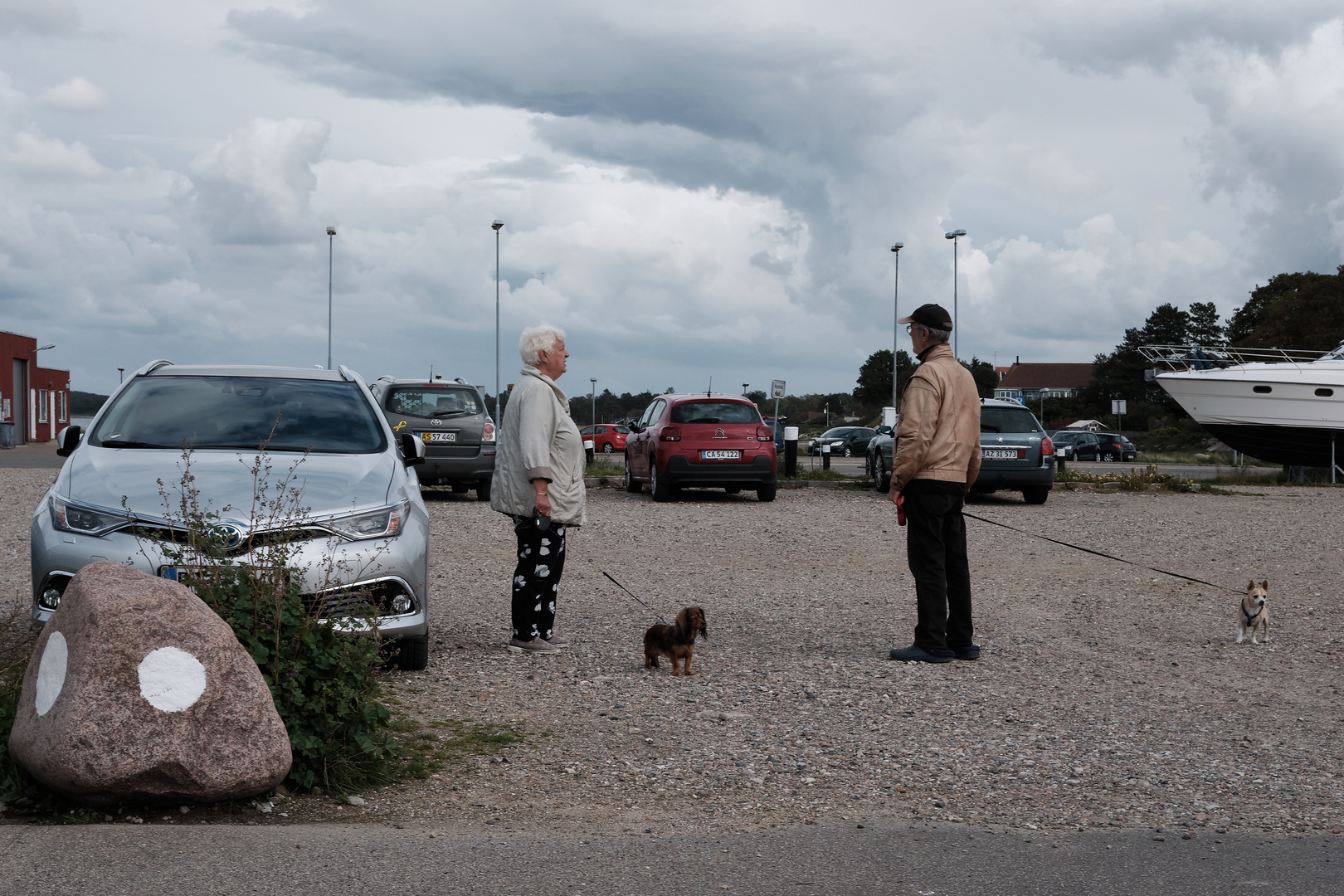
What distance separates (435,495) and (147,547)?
13812 mm

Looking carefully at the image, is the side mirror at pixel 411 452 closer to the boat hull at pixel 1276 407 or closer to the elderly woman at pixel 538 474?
the elderly woman at pixel 538 474

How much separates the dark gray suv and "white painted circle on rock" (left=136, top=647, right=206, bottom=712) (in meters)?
13.0

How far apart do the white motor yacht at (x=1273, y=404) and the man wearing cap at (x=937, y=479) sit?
74.4ft

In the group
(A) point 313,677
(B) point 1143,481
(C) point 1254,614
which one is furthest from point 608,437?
(A) point 313,677

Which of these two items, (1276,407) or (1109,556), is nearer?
(1109,556)

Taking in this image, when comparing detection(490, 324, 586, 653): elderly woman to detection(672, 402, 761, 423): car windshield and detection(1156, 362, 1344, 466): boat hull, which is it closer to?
detection(672, 402, 761, 423): car windshield

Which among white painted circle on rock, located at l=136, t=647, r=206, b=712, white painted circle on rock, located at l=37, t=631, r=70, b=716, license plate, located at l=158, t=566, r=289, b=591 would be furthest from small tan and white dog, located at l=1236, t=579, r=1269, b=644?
white painted circle on rock, located at l=37, t=631, r=70, b=716

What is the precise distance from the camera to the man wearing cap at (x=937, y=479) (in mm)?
6727

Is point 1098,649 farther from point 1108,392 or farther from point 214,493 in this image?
point 1108,392

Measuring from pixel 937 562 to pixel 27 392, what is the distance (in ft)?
196

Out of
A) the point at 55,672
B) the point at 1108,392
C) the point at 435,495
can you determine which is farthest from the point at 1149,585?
the point at 1108,392

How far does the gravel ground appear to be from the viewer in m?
4.31

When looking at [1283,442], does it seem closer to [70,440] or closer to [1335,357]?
[1335,357]

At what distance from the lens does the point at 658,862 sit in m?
3.69
